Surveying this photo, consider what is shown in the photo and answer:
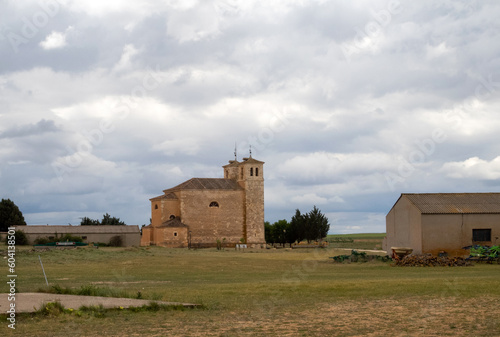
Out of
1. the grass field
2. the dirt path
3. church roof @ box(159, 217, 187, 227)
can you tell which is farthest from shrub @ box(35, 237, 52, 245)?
the dirt path

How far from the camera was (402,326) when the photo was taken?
37.0 ft

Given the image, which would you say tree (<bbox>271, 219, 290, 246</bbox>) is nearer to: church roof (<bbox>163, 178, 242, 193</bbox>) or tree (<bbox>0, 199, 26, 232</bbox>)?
church roof (<bbox>163, 178, 242, 193</bbox>)

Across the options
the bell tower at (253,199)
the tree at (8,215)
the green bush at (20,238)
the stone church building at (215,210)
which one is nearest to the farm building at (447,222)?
the stone church building at (215,210)

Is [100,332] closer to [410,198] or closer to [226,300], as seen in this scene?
[226,300]

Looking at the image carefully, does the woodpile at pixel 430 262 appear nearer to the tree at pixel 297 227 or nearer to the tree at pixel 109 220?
the tree at pixel 297 227

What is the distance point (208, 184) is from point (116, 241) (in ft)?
45.8

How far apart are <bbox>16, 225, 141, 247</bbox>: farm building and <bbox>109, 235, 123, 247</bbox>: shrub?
26 centimetres

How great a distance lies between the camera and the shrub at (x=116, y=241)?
6456cm

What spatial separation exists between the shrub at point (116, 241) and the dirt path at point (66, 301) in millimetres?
50905

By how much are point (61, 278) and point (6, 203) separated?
60.3 m

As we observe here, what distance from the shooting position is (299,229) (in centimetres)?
8231

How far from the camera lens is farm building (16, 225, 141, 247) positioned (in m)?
62.6

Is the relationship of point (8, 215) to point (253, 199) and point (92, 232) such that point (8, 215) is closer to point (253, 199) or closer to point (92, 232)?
point (92, 232)

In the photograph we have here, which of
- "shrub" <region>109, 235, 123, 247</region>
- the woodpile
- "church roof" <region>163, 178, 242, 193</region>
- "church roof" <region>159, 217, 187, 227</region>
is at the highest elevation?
"church roof" <region>163, 178, 242, 193</region>
